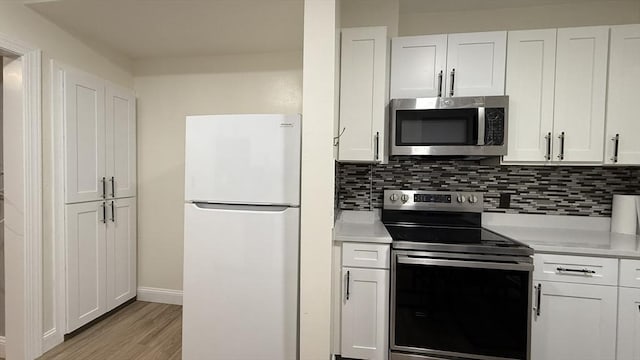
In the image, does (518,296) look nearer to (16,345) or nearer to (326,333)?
(326,333)

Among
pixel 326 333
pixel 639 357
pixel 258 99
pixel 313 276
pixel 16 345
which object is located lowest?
pixel 16 345

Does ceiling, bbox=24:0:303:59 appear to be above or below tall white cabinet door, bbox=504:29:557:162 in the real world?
above

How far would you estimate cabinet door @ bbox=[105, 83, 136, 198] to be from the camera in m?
2.36

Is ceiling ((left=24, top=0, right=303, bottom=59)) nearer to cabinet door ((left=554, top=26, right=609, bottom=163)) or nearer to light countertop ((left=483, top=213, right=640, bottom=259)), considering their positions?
cabinet door ((left=554, top=26, right=609, bottom=163))

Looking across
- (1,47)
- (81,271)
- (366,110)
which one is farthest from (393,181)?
(1,47)

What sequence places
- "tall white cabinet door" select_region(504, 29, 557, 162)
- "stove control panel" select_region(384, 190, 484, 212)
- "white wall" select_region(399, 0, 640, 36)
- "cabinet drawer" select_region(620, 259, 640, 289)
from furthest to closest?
"stove control panel" select_region(384, 190, 484, 212) → "white wall" select_region(399, 0, 640, 36) → "tall white cabinet door" select_region(504, 29, 557, 162) → "cabinet drawer" select_region(620, 259, 640, 289)

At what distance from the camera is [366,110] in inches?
77.2

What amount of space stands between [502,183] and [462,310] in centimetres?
106

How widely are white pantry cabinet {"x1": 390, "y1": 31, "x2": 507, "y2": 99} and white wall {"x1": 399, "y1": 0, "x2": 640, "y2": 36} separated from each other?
13.9 inches

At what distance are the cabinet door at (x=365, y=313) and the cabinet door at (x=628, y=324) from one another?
1.30 meters

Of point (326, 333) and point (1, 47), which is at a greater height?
point (1, 47)

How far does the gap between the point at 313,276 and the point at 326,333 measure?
1.00ft

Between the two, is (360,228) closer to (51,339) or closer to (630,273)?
(630,273)

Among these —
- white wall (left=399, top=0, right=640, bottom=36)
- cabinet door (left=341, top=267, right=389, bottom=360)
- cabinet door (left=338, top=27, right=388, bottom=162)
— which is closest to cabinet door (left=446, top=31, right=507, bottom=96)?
white wall (left=399, top=0, right=640, bottom=36)
